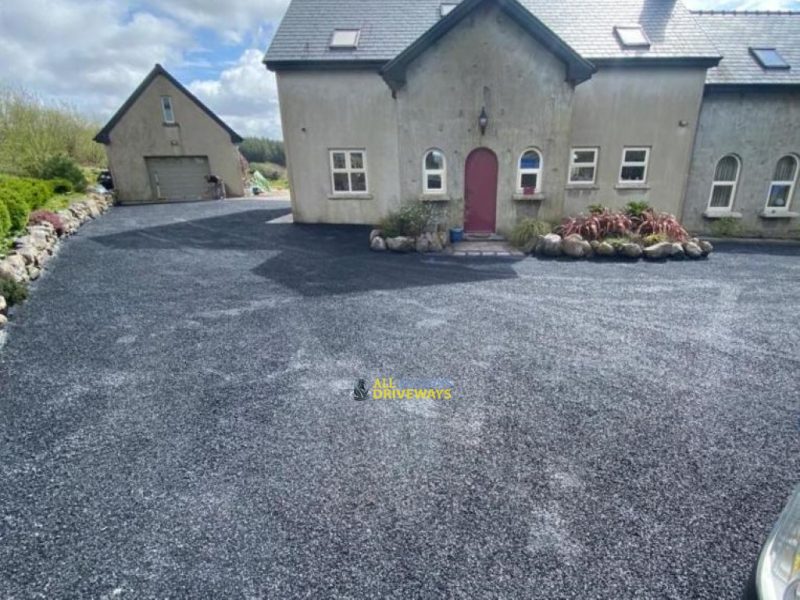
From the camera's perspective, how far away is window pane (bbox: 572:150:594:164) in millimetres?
11805

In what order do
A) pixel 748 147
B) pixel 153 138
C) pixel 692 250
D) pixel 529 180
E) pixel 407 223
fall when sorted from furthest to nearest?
pixel 153 138
pixel 748 147
pixel 529 180
pixel 407 223
pixel 692 250

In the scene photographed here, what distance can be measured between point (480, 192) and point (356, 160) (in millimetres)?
4441

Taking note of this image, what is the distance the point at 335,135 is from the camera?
41.2 feet

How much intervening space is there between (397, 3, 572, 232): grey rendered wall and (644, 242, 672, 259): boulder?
8.61 feet

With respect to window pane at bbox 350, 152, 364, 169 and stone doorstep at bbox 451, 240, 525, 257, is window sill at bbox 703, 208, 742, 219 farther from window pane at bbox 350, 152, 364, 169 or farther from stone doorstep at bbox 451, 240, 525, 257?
window pane at bbox 350, 152, 364, 169

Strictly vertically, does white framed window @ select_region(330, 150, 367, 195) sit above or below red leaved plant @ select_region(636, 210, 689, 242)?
above

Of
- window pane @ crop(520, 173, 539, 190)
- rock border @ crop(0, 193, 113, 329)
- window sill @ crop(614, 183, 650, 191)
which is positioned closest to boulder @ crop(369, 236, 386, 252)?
window pane @ crop(520, 173, 539, 190)

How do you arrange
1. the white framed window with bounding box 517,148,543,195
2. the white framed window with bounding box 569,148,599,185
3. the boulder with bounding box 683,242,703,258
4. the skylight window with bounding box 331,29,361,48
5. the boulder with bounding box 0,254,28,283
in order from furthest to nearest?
the skylight window with bounding box 331,29,361,48, the white framed window with bounding box 569,148,599,185, the white framed window with bounding box 517,148,543,195, the boulder with bounding box 683,242,703,258, the boulder with bounding box 0,254,28,283

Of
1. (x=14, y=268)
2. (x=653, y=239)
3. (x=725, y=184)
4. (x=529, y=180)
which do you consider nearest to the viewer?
(x=14, y=268)

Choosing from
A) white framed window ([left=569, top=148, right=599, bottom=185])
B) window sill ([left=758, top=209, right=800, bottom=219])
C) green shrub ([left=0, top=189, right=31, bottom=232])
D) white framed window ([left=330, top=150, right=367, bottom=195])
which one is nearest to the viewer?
green shrub ([left=0, top=189, right=31, bottom=232])

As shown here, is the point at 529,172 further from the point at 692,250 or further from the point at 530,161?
the point at 692,250

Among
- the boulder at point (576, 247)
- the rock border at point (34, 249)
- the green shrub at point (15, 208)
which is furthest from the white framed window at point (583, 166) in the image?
the green shrub at point (15, 208)

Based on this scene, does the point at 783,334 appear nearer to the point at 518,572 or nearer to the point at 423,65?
the point at 518,572

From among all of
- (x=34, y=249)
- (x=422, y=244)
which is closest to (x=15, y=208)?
(x=34, y=249)
